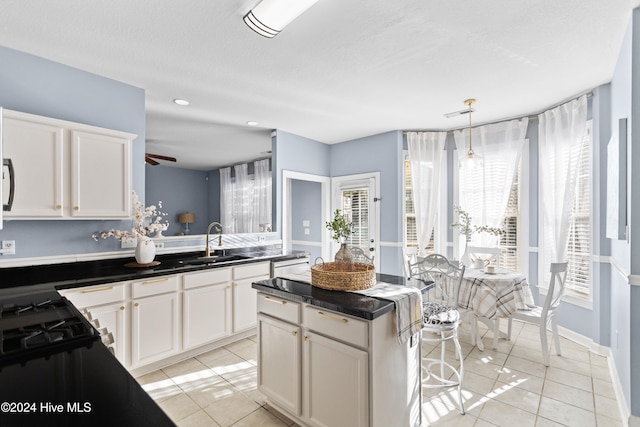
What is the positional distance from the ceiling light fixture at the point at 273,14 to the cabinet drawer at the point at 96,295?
226 centimetres

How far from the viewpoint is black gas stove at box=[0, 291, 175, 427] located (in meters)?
0.71

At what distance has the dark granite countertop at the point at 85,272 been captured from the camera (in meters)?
2.18

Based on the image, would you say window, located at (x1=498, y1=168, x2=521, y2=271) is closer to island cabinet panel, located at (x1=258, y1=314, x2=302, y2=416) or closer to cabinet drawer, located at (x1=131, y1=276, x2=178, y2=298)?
island cabinet panel, located at (x1=258, y1=314, x2=302, y2=416)

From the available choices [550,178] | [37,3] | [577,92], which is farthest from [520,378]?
[37,3]

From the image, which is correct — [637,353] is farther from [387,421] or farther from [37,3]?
[37,3]

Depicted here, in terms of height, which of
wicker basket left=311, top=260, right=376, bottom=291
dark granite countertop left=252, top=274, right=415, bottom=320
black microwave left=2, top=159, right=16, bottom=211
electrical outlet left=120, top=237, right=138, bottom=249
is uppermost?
black microwave left=2, top=159, right=16, bottom=211

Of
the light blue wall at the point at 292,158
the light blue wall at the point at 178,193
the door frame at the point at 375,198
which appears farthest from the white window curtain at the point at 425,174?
the light blue wall at the point at 178,193

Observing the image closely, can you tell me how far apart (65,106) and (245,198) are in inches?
184

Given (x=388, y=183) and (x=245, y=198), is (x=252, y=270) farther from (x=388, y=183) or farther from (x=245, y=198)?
(x=245, y=198)

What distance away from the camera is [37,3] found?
6.34 feet

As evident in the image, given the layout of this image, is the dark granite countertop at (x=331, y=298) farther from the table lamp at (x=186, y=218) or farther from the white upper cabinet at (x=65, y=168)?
the table lamp at (x=186, y=218)

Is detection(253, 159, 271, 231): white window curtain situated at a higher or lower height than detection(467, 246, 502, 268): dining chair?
higher

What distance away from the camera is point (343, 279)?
1.93 metres

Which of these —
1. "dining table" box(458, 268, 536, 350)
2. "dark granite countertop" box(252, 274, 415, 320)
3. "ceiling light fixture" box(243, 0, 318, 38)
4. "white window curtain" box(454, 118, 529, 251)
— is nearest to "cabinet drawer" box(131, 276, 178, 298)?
"dark granite countertop" box(252, 274, 415, 320)
